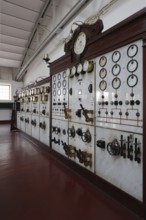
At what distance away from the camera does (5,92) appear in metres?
9.51

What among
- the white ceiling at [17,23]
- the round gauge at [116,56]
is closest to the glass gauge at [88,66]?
the round gauge at [116,56]

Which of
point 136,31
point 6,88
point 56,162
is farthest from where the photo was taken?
point 6,88

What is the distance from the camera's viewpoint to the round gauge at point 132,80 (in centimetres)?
165

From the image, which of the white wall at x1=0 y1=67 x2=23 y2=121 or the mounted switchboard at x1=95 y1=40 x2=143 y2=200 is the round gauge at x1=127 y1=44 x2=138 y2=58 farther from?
the white wall at x1=0 y1=67 x2=23 y2=121

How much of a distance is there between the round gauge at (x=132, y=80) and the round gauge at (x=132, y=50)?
225mm

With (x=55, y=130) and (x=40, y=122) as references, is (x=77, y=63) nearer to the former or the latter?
(x=55, y=130)

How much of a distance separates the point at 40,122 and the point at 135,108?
320 centimetres

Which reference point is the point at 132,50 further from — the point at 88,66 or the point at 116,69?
the point at 88,66

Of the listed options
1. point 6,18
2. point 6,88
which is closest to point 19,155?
point 6,18

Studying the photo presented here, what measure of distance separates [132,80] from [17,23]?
4.91 m

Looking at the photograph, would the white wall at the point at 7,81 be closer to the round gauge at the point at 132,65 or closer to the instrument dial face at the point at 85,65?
the instrument dial face at the point at 85,65

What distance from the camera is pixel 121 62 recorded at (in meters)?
1.82

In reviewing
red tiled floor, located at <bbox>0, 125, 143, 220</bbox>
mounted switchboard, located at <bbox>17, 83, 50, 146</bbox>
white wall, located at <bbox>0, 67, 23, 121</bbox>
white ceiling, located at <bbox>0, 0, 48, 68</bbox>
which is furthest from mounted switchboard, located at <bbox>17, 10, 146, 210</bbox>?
white wall, located at <bbox>0, 67, 23, 121</bbox>

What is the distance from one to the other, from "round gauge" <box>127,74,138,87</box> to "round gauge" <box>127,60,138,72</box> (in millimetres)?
68
